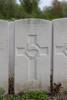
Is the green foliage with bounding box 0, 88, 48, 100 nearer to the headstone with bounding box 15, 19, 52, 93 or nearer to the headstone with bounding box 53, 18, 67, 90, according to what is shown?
the headstone with bounding box 15, 19, 52, 93

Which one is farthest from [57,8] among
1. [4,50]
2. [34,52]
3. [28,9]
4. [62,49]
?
[4,50]

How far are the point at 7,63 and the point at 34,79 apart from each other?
64cm

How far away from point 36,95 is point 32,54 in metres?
0.82

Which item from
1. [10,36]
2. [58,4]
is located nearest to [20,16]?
[58,4]

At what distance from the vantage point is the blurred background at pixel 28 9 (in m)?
25.0

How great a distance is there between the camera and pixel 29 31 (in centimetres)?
445

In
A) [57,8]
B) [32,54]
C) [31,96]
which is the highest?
[57,8]

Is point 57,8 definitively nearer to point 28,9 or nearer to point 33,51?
point 28,9

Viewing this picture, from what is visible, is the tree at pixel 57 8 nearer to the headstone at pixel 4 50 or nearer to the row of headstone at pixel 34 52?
the row of headstone at pixel 34 52

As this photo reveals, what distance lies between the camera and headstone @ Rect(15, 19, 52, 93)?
4445 millimetres

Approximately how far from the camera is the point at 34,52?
14.9 ft

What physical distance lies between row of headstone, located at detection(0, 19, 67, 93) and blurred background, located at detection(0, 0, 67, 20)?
1983 cm

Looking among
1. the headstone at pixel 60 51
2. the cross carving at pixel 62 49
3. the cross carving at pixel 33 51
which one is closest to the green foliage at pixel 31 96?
the cross carving at pixel 33 51

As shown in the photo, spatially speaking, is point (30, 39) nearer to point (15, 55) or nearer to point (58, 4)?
point (15, 55)
